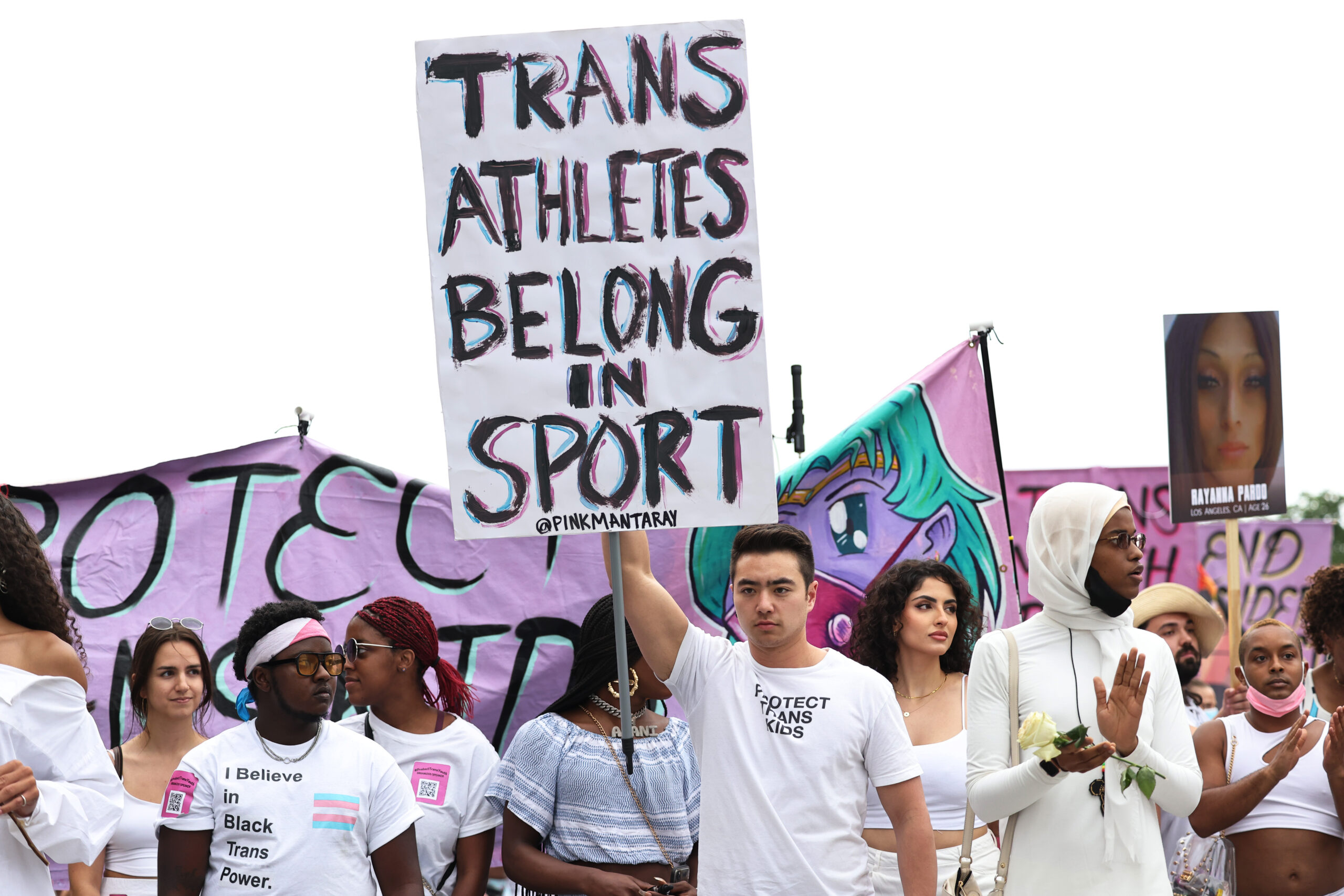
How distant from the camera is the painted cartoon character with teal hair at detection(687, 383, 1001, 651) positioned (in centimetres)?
622

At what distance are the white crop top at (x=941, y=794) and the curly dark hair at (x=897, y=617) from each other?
1.86 ft

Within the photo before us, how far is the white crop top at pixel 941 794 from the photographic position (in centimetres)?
432

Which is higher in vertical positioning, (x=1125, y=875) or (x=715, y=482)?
(x=715, y=482)

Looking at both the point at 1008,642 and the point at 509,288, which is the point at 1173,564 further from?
the point at 509,288

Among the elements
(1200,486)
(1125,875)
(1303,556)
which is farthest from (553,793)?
(1303,556)

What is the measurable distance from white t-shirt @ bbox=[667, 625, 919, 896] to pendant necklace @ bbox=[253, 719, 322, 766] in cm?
110

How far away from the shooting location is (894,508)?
6371 mm

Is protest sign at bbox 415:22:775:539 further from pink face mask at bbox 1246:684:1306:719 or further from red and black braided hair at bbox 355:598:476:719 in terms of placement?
pink face mask at bbox 1246:684:1306:719

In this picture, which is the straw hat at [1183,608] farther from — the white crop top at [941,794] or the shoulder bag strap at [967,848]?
the shoulder bag strap at [967,848]

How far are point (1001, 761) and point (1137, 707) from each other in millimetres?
399

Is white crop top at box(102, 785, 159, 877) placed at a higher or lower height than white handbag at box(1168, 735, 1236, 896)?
higher

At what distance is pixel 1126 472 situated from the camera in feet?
32.2

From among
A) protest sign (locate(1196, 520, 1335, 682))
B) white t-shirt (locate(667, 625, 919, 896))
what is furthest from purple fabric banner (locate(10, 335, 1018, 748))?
protest sign (locate(1196, 520, 1335, 682))

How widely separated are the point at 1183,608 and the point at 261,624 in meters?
4.84
